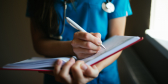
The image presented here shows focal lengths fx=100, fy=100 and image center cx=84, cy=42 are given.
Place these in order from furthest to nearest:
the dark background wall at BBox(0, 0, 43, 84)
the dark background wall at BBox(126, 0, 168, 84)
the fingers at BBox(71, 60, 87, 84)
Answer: the dark background wall at BBox(0, 0, 43, 84) < the dark background wall at BBox(126, 0, 168, 84) < the fingers at BBox(71, 60, 87, 84)

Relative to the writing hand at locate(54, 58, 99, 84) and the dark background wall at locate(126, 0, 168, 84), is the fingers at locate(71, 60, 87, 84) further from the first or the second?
the dark background wall at locate(126, 0, 168, 84)

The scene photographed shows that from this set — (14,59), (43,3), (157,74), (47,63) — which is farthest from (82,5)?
(14,59)

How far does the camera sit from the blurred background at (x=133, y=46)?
524mm

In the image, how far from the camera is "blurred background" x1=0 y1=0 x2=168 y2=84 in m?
0.52

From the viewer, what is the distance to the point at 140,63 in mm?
692

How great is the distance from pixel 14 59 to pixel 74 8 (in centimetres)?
108

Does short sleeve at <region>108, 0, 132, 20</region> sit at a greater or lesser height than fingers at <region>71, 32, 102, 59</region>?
greater

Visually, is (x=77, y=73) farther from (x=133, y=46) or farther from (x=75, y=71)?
(x=133, y=46)

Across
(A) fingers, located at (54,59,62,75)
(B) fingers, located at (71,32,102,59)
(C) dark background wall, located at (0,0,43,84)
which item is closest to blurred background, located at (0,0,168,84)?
(C) dark background wall, located at (0,0,43,84)

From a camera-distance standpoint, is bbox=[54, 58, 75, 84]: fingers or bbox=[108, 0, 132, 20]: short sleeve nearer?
bbox=[54, 58, 75, 84]: fingers

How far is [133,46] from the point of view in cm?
97

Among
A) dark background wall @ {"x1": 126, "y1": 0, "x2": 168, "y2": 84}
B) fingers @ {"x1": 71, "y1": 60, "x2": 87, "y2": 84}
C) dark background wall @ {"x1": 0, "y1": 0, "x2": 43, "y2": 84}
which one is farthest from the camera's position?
dark background wall @ {"x1": 0, "y1": 0, "x2": 43, "y2": 84}

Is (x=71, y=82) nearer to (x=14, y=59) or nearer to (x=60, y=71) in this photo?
(x=60, y=71)

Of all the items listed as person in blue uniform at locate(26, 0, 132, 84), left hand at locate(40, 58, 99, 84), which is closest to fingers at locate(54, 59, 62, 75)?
left hand at locate(40, 58, 99, 84)
